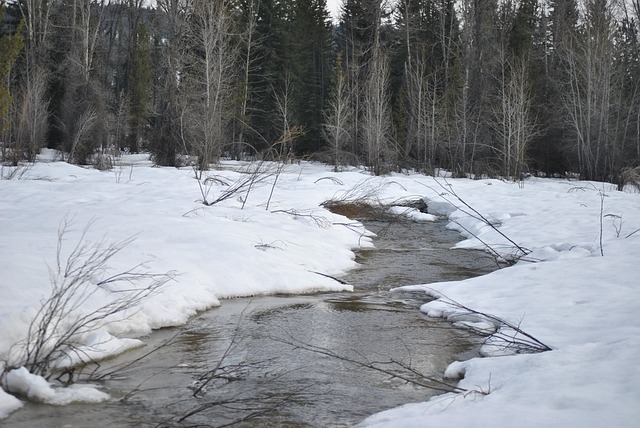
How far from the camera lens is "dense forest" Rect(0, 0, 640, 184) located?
70.1ft

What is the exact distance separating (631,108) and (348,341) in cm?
2343

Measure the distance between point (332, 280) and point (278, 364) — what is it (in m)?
2.84

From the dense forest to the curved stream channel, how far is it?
31.4 ft

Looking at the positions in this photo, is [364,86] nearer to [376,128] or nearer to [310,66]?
[376,128]

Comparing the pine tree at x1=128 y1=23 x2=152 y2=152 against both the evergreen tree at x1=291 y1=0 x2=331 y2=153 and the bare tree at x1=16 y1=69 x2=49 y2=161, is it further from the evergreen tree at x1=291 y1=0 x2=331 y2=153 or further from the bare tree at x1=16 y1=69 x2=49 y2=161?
the bare tree at x1=16 y1=69 x2=49 y2=161

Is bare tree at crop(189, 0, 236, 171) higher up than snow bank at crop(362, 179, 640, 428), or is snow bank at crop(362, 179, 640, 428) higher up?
bare tree at crop(189, 0, 236, 171)

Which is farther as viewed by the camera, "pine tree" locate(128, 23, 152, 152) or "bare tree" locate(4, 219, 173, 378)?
"pine tree" locate(128, 23, 152, 152)

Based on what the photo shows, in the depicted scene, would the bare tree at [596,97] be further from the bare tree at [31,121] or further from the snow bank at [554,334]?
the bare tree at [31,121]

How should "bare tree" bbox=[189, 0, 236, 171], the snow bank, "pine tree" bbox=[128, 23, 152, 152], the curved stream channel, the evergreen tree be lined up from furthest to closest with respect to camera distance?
"pine tree" bbox=[128, 23, 152, 152]
the evergreen tree
"bare tree" bbox=[189, 0, 236, 171]
the curved stream channel
the snow bank

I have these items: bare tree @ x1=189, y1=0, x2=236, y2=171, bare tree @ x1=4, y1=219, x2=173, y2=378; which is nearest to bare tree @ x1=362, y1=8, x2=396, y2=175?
bare tree @ x1=189, y1=0, x2=236, y2=171

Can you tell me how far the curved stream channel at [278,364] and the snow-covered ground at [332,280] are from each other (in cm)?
19

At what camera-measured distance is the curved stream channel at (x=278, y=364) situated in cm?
340

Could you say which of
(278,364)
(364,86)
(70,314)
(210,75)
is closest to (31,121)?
(210,75)

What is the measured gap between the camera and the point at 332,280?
279 inches
